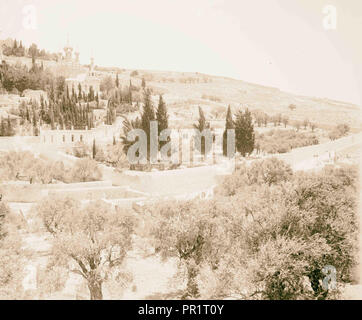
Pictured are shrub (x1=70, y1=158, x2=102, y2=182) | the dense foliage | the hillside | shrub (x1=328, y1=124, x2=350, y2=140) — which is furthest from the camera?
the hillside

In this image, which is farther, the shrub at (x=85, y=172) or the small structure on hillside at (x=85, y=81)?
the small structure on hillside at (x=85, y=81)

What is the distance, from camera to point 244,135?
568 inches

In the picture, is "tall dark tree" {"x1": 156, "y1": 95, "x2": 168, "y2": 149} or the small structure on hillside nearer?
"tall dark tree" {"x1": 156, "y1": 95, "x2": 168, "y2": 149}

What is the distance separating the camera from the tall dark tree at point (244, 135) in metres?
14.2

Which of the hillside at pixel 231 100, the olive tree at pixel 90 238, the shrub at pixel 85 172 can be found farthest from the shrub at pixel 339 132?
the olive tree at pixel 90 238

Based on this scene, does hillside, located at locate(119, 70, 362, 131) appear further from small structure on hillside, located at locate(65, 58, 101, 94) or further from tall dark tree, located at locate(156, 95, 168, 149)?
tall dark tree, located at locate(156, 95, 168, 149)

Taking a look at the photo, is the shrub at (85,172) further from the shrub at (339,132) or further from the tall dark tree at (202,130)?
the shrub at (339,132)

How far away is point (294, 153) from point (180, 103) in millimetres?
8495

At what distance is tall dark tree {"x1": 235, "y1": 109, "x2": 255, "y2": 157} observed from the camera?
14203 mm

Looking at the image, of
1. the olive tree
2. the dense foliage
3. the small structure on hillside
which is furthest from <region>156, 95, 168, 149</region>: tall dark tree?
the small structure on hillside

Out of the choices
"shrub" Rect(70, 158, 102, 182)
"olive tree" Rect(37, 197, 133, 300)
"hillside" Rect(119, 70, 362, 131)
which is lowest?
"olive tree" Rect(37, 197, 133, 300)

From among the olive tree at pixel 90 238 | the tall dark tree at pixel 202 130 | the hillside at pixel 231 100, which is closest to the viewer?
the olive tree at pixel 90 238

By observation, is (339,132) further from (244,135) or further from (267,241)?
(267,241)

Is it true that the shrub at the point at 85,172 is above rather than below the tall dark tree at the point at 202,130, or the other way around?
below
